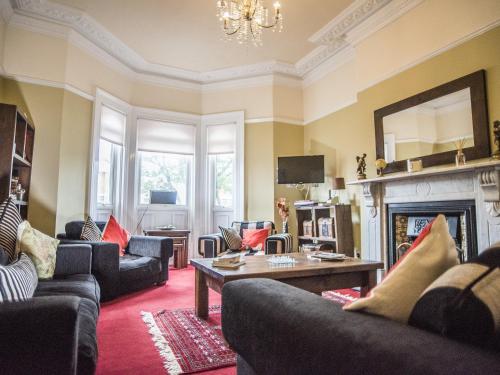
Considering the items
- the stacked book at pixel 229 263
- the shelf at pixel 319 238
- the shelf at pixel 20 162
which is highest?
the shelf at pixel 20 162

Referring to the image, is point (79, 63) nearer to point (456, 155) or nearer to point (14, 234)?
point (14, 234)

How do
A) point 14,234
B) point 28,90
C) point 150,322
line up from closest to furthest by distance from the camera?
point 14,234 → point 150,322 → point 28,90

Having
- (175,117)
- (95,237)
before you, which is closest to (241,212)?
(175,117)

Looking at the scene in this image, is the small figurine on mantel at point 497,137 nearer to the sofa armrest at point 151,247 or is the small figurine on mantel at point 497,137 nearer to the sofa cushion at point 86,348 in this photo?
the sofa cushion at point 86,348

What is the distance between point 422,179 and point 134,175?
4117 mm

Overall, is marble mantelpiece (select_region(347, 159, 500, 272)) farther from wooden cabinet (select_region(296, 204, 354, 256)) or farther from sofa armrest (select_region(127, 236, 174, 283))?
sofa armrest (select_region(127, 236, 174, 283))

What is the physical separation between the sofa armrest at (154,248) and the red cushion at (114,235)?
0.31ft

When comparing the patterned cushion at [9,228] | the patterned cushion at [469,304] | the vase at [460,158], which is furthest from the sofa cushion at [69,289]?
the vase at [460,158]

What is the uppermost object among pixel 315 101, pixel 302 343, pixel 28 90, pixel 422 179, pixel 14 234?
pixel 315 101

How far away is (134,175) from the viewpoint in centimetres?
534

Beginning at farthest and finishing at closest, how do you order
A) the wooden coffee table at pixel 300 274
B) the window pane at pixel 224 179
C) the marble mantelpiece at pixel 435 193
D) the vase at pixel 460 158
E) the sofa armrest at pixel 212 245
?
the window pane at pixel 224 179
the sofa armrest at pixel 212 245
the vase at pixel 460 158
the marble mantelpiece at pixel 435 193
the wooden coffee table at pixel 300 274

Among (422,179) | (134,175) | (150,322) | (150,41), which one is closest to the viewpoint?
(150,322)

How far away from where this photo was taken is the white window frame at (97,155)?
4.48 meters

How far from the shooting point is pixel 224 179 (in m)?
5.87
